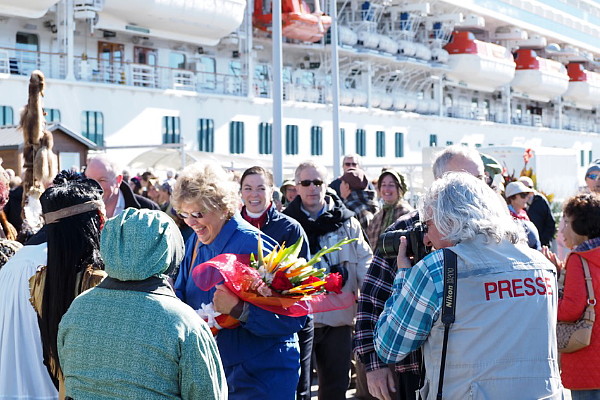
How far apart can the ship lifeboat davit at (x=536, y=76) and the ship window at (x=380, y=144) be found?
56.9ft

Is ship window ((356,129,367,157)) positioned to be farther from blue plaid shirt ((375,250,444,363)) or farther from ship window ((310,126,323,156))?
blue plaid shirt ((375,250,444,363))

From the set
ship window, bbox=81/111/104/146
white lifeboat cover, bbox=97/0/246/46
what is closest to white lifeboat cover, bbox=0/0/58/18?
white lifeboat cover, bbox=97/0/246/46

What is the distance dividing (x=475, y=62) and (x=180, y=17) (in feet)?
73.7

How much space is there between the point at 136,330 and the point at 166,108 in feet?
89.2

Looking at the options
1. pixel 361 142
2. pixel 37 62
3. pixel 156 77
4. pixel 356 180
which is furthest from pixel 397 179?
pixel 361 142

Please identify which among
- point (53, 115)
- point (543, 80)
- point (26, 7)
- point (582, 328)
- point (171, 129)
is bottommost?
point (582, 328)

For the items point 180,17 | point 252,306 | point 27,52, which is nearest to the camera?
point 252,306

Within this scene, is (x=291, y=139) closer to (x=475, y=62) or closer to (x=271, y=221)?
(x=475, y=62)

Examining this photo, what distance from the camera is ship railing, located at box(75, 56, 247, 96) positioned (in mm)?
27688

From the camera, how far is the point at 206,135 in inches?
1231

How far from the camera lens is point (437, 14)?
46906 millimetres

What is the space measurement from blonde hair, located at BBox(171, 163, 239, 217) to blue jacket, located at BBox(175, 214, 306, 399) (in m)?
0.10

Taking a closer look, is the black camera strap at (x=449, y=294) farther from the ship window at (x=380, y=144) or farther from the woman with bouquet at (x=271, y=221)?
the ship window at (x=380, y=144)

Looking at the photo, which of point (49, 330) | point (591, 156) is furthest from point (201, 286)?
point (591, 156)
